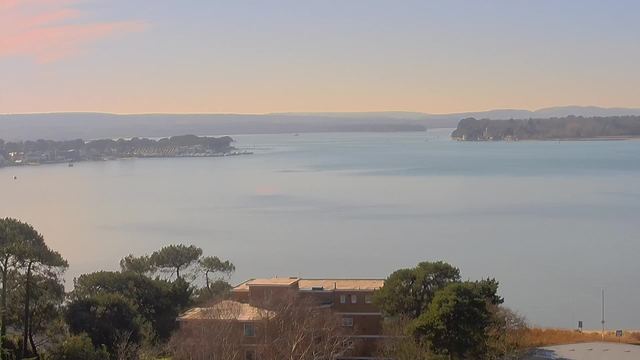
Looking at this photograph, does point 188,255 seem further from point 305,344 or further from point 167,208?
point 167,208

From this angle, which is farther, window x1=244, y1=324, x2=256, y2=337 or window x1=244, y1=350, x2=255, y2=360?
window x1=244, y1=324, x2=256, y2=337

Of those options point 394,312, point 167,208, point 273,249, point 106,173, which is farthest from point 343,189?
point 394,312

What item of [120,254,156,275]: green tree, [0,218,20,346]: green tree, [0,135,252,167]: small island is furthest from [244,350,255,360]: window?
[0,135,252,167]: small island

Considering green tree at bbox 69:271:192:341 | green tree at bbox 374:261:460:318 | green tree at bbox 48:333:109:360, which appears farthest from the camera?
green tree at bbox 69:271:192:341

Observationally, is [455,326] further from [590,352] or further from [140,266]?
[140,266]

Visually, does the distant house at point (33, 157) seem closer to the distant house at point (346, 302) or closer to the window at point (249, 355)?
the distant house at point (346, 302)

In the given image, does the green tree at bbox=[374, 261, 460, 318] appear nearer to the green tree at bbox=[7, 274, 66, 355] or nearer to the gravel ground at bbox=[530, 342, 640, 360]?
the gravel ground at bbox=[530, 342, 640, 360]

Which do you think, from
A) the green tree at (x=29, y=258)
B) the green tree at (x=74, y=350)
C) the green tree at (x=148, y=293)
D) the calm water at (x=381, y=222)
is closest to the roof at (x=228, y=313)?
the green tree at (x=148, y=293)
